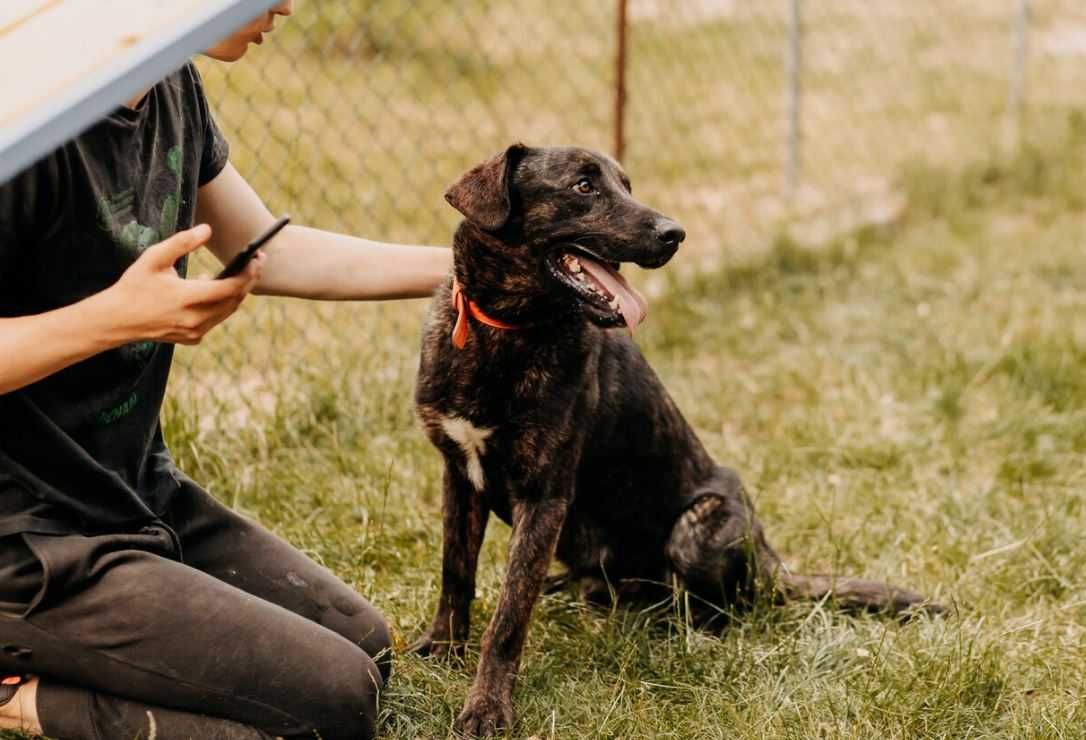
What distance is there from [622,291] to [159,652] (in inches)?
48.5

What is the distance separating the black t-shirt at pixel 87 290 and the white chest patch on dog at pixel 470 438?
688 mm

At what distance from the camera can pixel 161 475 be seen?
2986mm

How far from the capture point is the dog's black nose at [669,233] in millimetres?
3002

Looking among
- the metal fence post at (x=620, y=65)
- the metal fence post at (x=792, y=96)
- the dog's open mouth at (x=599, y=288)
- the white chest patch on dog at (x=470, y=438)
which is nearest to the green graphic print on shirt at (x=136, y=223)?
the white chest patch on dog at (x=470, y=438)

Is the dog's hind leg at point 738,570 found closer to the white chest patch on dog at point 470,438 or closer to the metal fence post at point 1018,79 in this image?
the white chest patch on dog at point 470,438

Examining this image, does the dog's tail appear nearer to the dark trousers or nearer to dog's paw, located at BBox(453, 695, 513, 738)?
dog's paw, located at BBox(453, 695, 513, 738)

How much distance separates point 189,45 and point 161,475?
1.54 meters

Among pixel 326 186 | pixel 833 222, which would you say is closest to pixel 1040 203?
pixel 833 222

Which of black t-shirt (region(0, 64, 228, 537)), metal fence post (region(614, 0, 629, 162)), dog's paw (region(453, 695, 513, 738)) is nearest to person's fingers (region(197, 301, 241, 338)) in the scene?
black t-shirt (region(0, 64, 228, 537))

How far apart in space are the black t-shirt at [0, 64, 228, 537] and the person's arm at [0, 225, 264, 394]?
0.69ft

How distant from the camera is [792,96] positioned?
747 cm

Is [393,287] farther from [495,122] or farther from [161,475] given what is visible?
[495,122]

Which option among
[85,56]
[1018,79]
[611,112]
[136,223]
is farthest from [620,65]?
[1018,79]

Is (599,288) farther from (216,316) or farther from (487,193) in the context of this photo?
(216,316)
